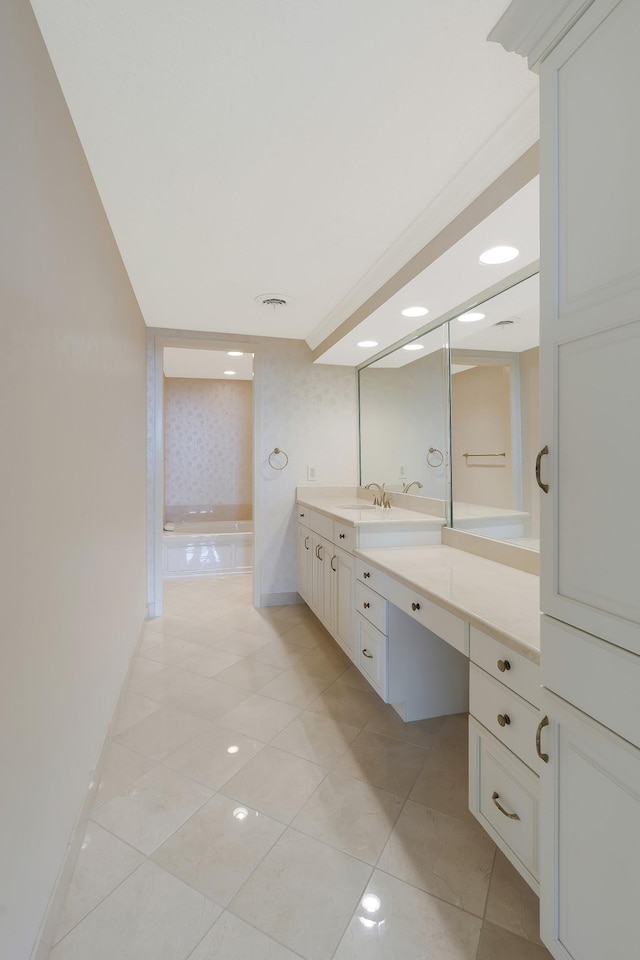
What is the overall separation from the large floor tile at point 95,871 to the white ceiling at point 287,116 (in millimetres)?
2259

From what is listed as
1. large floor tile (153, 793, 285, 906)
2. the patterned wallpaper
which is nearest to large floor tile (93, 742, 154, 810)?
large floor tile (153, 793, 285, 906)

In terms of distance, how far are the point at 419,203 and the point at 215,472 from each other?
16.2 ft

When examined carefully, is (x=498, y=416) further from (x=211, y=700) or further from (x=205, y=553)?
(x=205, y=553)

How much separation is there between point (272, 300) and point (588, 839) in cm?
288

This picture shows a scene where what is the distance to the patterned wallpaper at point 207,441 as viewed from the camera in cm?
616

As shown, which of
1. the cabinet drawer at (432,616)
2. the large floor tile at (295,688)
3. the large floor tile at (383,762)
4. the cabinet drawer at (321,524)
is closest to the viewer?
the cabinet drawer at (432,616)

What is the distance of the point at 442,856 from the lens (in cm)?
149

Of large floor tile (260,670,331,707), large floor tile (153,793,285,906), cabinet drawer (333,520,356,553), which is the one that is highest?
cabinet drawer (333,520,356,553)

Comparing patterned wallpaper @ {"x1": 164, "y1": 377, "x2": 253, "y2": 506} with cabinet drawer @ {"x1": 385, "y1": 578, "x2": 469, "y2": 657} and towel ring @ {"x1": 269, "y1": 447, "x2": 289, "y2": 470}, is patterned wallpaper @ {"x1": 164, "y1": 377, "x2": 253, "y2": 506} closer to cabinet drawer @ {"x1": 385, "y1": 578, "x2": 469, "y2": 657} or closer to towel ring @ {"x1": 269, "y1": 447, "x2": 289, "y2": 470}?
towel ring @ {"x1": 269, "y1": 447, "x2": 289, "y2": 470}

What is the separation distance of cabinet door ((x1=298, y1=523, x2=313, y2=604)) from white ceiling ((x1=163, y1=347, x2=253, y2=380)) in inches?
72.5

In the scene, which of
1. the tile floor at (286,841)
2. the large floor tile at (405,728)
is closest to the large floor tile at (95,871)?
the tile floor at (286,841)

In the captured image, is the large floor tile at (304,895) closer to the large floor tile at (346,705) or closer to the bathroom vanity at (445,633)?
the bathroom vanity at (445,633)

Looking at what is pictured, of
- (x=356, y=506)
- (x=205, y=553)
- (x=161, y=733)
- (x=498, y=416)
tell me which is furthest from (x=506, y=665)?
(x=205, y=553)

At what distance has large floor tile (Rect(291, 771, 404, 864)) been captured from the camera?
1.54 meters
